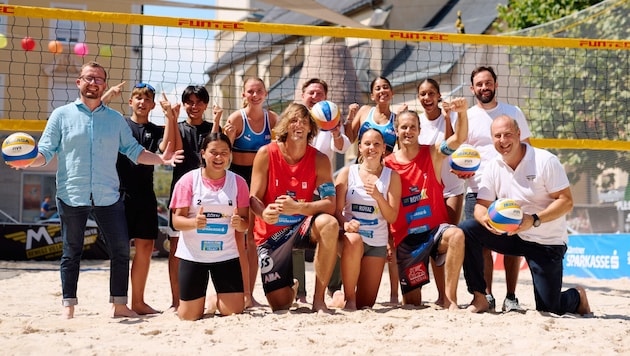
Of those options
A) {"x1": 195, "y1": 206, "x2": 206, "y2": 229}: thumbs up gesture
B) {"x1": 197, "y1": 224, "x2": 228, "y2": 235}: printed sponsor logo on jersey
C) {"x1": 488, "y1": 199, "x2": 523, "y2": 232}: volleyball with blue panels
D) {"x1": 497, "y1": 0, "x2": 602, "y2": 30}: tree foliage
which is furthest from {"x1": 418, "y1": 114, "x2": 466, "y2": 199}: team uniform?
{"x1": 497, "y1": 0, "x2": 602, "y2": 30}: tree foliage

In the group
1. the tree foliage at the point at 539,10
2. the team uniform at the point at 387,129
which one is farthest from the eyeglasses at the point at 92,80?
the tree foliage at the point at 539,10

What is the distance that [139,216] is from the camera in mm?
5070

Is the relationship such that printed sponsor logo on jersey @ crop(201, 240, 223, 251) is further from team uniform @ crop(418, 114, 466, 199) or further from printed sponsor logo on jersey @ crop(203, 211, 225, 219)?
team uniform @ crop(418, 114, 466, 199)

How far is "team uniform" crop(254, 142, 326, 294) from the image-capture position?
4766mm

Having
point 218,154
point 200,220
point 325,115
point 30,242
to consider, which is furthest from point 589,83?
point 30,242

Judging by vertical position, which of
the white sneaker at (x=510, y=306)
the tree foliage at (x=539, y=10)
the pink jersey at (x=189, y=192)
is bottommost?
the white sneaker at (x=510, y=306)

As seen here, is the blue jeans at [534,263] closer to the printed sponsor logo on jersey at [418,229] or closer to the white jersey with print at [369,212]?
the printed sponsor logo on jersey at [418,229]

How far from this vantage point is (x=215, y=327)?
415 cm

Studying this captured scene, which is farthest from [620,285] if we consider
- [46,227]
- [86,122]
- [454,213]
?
[46,227]

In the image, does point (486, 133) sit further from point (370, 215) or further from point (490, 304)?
point (490, 304)

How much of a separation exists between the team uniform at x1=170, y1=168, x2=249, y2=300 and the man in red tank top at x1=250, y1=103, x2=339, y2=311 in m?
0.19

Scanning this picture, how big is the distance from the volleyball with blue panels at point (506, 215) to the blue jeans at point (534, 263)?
1.18 feet

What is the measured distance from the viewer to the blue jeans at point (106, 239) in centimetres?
473

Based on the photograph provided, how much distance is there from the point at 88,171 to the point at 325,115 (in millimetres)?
1614
